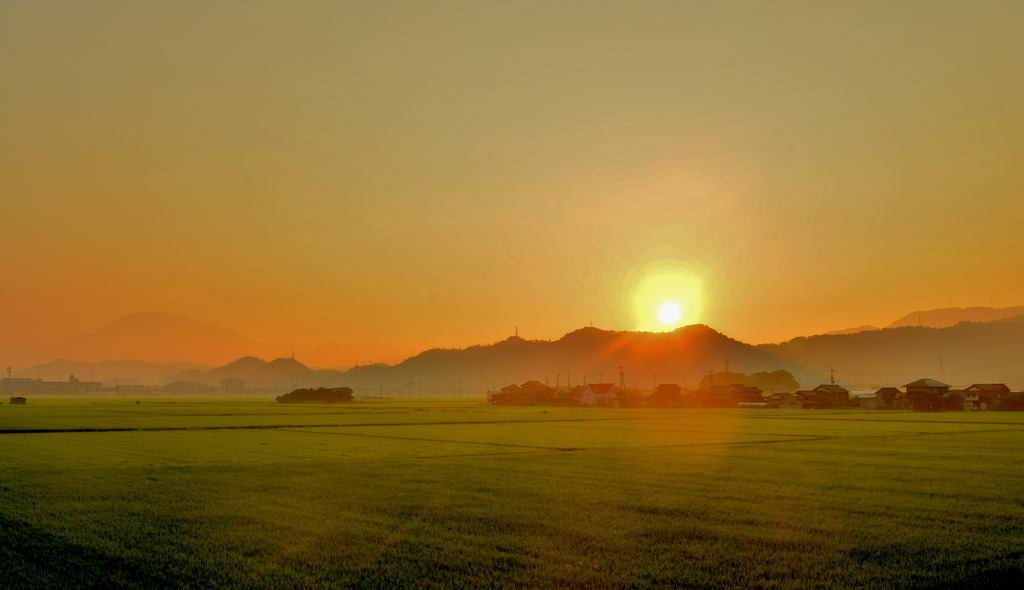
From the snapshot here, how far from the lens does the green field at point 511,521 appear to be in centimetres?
971

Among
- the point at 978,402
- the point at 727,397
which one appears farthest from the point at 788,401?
the point at 978,402

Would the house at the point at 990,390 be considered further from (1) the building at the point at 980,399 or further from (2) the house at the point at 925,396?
(2) the house at the point at 925,396

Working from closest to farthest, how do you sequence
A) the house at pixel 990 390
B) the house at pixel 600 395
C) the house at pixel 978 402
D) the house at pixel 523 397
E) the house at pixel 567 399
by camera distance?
the house at pixel 978 402, the house at pixel 990 390, the house at pixel 567 399, the house at pixel 600 395, the house at pixel 523 397

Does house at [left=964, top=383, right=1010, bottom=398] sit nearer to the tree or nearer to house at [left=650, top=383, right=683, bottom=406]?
house at [left=650, top=383, right=683, bottom=406]

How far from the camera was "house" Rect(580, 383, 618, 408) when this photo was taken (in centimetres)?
13007

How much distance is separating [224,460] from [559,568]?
18.6 metres

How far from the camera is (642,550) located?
10.9 meters

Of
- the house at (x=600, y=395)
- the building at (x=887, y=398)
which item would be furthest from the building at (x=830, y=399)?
the house at (x=600, y=395)

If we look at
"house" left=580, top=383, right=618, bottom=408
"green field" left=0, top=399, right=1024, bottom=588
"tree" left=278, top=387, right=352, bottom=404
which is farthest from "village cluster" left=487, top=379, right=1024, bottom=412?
"green field" left=0, top=399, right=1024, bottom=588

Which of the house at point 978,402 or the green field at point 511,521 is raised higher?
the green field at point 511,521

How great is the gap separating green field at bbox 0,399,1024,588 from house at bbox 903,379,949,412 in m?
83.4

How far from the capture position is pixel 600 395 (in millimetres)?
133125

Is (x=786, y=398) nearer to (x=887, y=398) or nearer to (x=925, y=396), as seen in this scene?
(x=887, y=398)

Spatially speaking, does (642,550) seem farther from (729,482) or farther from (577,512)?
(729,482)
